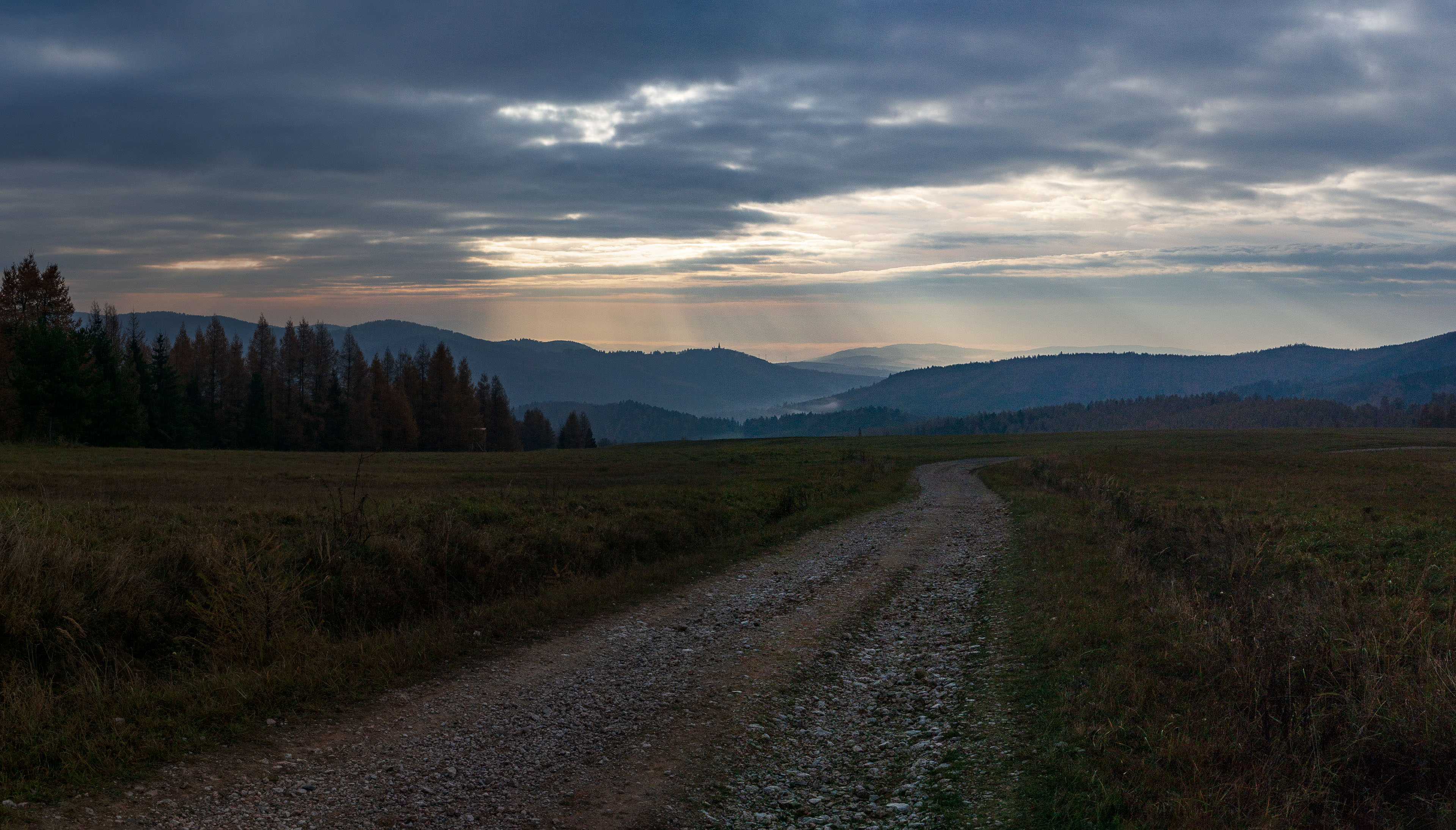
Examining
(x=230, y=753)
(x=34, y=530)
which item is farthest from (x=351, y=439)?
(x=230, y=753)

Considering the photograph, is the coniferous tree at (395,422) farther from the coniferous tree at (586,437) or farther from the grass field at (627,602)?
the grass field at (627,602)

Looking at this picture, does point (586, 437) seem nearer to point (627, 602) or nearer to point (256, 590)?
point (627, 602)

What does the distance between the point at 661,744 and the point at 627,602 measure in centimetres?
616

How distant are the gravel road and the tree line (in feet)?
192

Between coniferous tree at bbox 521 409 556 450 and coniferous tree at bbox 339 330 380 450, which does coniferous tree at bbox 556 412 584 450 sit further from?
coniferous tree at bbox 339 330 380 450

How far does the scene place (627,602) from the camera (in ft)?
43.8

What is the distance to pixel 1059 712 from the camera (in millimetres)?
7816

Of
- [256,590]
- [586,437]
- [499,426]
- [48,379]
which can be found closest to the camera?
[256,590]

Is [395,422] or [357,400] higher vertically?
[357,400]

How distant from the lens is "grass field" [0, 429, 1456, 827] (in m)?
6.37

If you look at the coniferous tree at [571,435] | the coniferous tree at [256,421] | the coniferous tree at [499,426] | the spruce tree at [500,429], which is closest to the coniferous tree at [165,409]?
the coniferous tree at [256,421]

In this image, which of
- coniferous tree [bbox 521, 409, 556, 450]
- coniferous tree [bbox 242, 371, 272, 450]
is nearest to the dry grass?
coniferous tree [bbox 242, 371, 272, 450]

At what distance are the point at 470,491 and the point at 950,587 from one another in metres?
17.1

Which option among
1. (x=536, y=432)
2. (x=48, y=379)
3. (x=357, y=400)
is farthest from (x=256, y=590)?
(x=536, y=432)
